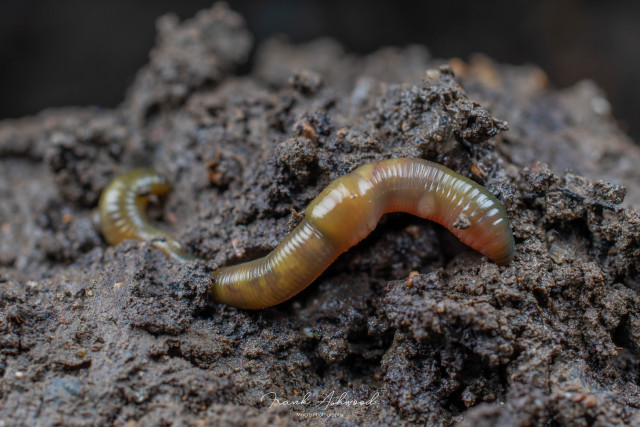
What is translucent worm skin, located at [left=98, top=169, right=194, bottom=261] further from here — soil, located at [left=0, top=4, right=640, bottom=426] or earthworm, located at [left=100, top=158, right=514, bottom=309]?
earthworm, located at [left=100, top=158, right=514, bottom=309]

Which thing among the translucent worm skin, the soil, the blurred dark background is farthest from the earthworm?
the blurred dark background

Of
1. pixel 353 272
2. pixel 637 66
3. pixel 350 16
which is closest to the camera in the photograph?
pixel 353 272

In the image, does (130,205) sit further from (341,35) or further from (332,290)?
(341,35)

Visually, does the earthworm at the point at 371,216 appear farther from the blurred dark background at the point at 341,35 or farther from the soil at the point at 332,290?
the blurred dark background at the point at 341,35

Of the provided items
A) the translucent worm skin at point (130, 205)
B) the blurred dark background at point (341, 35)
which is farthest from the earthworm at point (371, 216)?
the blurred dark background at point (341, 35)

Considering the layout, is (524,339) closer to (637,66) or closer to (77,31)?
(637,66)

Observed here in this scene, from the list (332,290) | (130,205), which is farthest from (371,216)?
(130,205)

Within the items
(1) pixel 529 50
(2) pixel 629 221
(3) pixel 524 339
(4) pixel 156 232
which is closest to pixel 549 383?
(3) pixel 524 339
